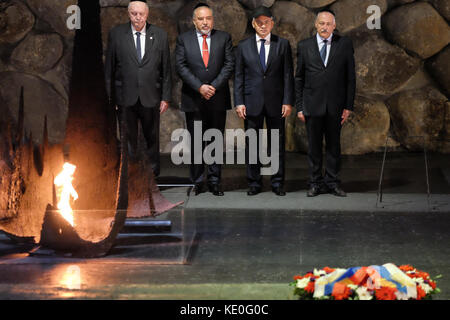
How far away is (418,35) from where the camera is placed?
28.6 ft

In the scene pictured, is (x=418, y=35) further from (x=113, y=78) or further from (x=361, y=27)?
(x=113, y=78)

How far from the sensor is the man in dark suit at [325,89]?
641 centimetres

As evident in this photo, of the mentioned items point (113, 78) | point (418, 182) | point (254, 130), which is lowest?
point (418, 182)

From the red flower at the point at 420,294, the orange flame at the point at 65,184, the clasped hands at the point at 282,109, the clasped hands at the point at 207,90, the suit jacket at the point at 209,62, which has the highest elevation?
the suit jacket at the point at 209,62

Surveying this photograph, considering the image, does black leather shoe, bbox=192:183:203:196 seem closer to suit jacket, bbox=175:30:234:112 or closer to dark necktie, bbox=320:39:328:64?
suit jacket, bbox=175:30:234:112

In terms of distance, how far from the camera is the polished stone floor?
3.85 m

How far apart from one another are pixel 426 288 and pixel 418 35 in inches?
237

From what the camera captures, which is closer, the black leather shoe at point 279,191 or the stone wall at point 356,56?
the black leather shoe at point 279,191

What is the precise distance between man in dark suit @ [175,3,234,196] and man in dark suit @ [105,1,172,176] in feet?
0.54

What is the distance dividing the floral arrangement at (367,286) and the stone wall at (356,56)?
18.2 ft

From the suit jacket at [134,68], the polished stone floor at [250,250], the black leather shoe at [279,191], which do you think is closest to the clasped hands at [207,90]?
the suit jacket at [134,68]

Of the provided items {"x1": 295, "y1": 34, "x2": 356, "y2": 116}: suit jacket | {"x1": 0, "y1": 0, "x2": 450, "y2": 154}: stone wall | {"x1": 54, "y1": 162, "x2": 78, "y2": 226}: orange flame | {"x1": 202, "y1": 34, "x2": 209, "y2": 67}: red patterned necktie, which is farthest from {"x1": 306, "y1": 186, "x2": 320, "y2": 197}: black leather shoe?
{"x1": 54, "y1": 162, "x2": 78, "y2": 226}: orange flame

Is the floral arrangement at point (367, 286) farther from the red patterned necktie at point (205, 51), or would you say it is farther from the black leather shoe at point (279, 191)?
the red patterned necktie at point (205, 51)

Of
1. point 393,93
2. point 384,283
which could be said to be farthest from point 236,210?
point 393,93
